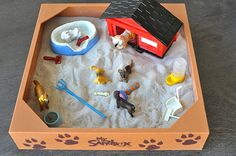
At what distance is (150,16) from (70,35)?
364mm

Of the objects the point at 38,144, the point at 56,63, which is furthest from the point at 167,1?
the point at 38,144

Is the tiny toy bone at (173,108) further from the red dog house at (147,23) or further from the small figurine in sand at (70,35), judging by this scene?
the small figurine in sand at (70,35)

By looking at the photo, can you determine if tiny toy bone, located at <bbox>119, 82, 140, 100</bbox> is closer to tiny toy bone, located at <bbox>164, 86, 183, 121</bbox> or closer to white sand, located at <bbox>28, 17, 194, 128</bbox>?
white sand, located at <bbox>28, 17, 194, 128</bbox>

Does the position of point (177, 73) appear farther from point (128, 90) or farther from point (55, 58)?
point (55, 58)

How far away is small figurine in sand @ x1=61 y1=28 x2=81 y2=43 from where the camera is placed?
1418 millimetres

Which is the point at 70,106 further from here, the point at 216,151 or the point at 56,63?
the point at 216,151

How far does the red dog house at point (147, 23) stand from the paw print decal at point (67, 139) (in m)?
0.49

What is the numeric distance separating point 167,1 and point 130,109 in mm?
810

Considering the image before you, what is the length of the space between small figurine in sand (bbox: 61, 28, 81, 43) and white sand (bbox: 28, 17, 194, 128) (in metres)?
0.08

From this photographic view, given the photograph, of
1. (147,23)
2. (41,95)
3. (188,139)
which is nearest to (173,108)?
(188,139)

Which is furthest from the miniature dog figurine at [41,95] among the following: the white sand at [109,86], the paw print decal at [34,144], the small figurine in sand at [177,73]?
the small figurine in sand at [177,73]

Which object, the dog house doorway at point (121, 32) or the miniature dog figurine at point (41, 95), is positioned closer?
the miniature dog figurine at point (41, 95)

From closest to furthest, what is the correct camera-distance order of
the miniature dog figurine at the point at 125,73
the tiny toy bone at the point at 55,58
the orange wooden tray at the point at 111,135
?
the orange wooden tray at the point at 111,135
the miniature dog figurine at the point at 125,73
the tiny toy bone at the point at 55,58

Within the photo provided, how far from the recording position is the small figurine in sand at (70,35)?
55.8 inches
